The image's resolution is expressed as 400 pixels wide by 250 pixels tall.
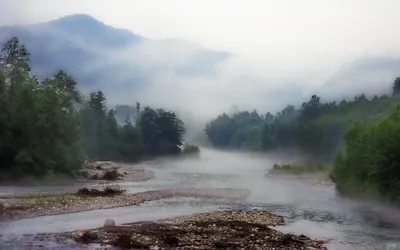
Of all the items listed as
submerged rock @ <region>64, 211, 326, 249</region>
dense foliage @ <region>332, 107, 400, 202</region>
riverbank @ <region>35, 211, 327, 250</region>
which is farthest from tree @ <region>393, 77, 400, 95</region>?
riverbank @ <region>35, 211, 327, 250</region>

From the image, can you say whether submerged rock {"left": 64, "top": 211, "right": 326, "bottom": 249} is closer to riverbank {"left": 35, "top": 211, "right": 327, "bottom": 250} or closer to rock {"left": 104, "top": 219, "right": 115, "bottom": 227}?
riverbank {"left": 35, "top": 211, "right": 327, "bottom": 250}

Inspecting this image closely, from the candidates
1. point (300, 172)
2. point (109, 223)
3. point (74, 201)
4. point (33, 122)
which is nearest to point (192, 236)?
point (109, 223)

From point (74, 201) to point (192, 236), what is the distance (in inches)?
886

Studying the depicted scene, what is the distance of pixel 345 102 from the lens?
652ft

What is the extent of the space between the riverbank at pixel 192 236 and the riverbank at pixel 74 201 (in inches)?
395

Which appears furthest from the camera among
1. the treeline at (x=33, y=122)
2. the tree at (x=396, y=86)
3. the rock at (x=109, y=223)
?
the tree at (x=396, y=86)

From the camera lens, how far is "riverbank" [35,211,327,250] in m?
34.8

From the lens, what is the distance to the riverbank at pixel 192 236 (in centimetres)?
3479

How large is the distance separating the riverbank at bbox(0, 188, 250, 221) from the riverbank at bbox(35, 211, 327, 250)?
10.0 m

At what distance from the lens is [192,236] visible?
37375mm

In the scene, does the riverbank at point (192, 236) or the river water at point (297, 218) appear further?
the river water at point (297, 218)

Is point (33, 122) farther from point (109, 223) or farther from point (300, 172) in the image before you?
point (300, 172)

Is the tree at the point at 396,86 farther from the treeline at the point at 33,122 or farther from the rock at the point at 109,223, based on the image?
the rock at the point at 109,223

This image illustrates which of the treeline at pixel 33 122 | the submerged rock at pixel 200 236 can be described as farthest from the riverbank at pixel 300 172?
the submerged rock at pixel 200 236
